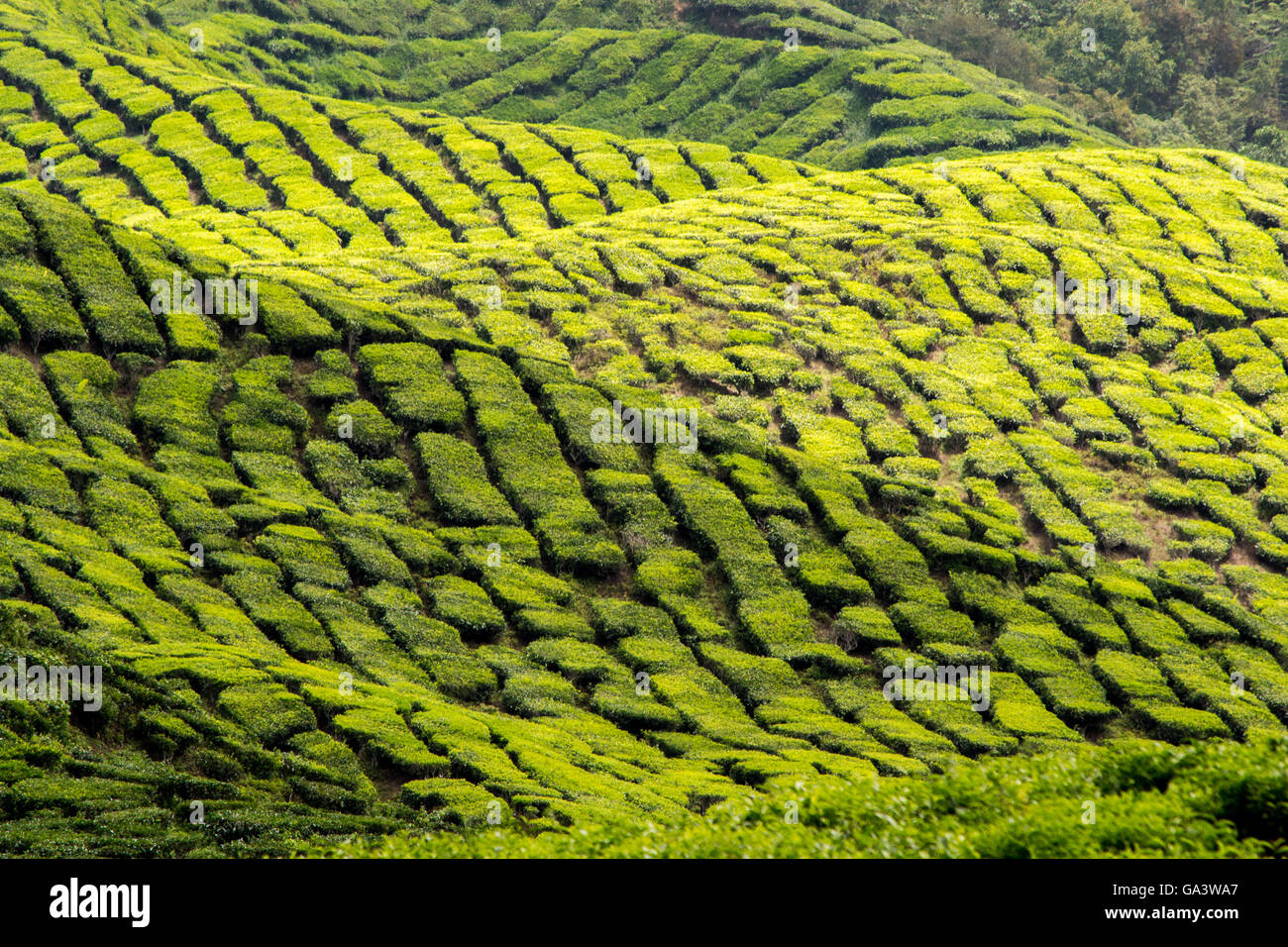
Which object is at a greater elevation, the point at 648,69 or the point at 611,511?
the point at 648,69

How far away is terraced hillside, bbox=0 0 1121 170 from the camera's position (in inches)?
3521

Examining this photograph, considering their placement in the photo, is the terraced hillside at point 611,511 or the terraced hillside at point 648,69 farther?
the terraced hillside at point 648,69

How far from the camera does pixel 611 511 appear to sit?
3100 centimetres

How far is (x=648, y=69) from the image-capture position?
10262 centimetres

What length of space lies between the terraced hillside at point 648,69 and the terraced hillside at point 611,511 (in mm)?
40603

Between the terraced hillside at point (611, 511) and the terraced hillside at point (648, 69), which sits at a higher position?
the terraced hillside at point (648, 69)

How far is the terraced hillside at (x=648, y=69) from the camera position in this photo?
89.4m

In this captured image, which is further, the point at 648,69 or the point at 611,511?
the point at 648,69

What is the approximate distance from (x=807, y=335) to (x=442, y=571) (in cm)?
2052

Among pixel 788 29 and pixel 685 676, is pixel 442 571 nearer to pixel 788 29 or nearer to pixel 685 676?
pixel 685 676

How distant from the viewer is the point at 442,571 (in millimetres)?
28125

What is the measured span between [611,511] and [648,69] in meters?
81.4

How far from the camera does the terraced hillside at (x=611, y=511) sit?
20.4m
